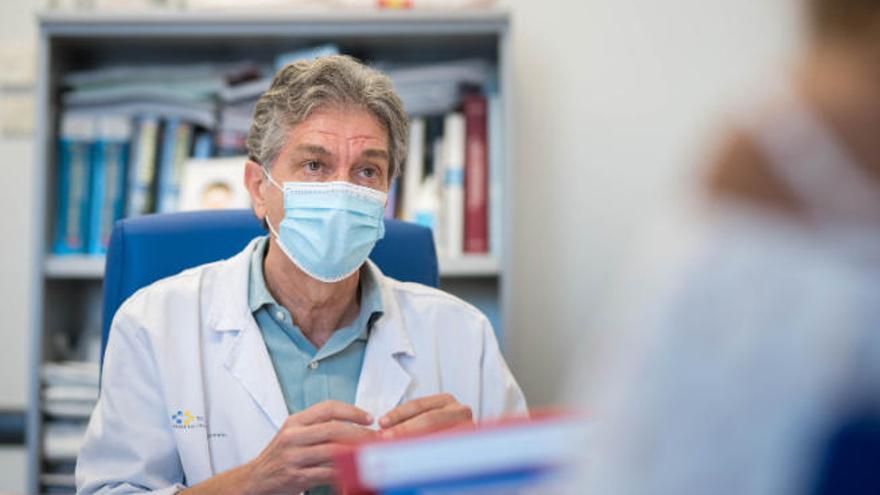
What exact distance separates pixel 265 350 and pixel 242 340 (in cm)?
4

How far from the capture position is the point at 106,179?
2018 mm

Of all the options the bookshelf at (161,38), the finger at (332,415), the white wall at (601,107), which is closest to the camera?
the finger at (332,415)

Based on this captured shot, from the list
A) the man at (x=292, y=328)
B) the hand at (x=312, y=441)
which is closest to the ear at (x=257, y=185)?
the man at (x=292, y=328)

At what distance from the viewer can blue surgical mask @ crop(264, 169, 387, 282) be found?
1.37 meters

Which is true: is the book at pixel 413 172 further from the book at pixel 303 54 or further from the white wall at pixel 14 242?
the white wall at pixel 14 242

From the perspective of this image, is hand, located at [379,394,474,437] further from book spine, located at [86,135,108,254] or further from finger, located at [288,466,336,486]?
book spine, located at [86,135,108,254]

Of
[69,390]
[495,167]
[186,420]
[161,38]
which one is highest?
[161,38]

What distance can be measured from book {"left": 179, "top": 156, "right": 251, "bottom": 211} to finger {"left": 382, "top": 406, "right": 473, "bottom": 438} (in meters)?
0.99

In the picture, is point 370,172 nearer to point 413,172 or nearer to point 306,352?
point 306,352

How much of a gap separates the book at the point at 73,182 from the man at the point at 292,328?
680mm

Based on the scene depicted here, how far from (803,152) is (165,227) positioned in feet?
4.03

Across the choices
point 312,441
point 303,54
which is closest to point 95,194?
point 303,54

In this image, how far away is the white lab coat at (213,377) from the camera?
127 cm

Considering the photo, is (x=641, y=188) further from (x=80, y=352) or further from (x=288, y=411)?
(x=80, y=352)
